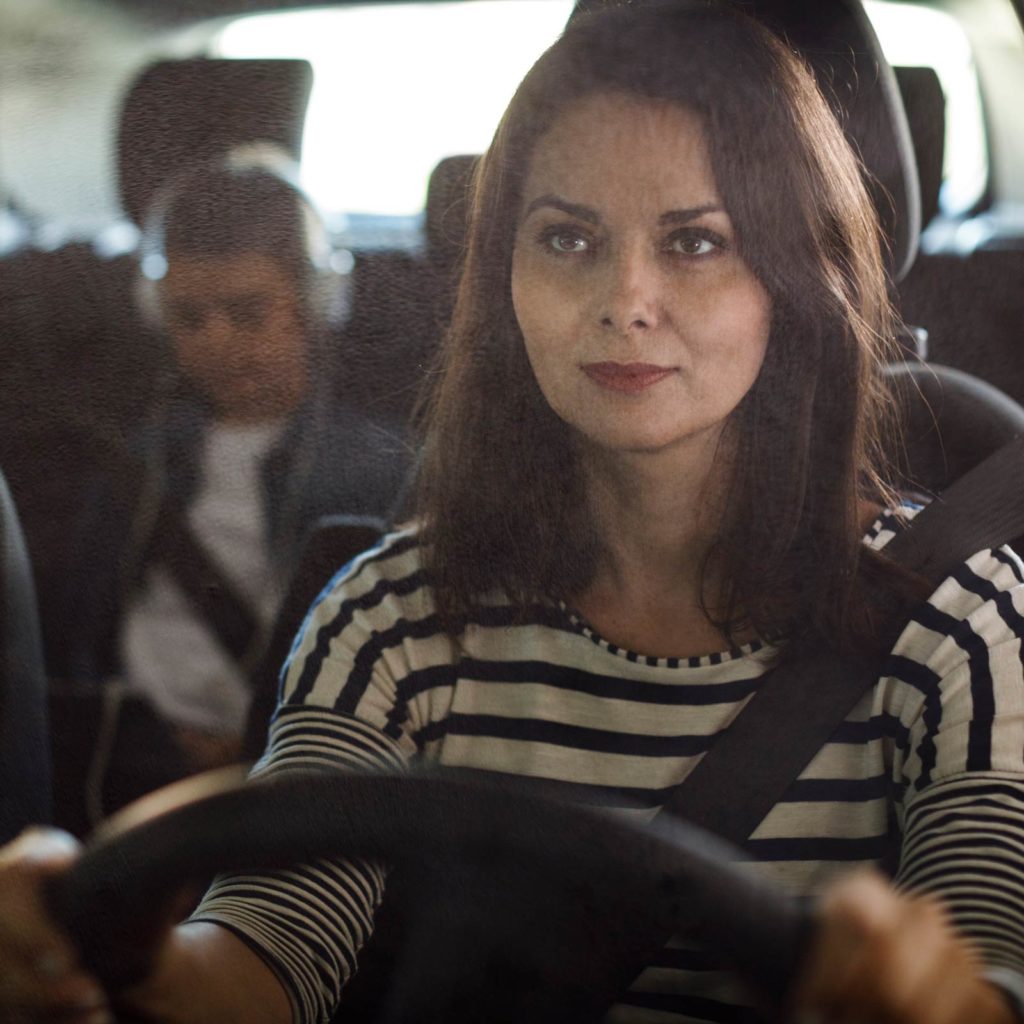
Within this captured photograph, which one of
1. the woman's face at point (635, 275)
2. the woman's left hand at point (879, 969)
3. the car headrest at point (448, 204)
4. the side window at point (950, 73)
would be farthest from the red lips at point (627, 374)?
the woman's left hand at point (879, 969)

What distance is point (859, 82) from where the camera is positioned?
0.76 m

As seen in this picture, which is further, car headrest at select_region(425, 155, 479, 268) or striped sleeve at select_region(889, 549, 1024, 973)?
car headrest at select_region(425, 155, 479, 268)

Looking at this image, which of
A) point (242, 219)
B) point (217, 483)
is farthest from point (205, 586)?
point (242, 219)

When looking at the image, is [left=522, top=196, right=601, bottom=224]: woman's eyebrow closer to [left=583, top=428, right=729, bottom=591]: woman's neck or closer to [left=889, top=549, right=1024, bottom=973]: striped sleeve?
[left=583, top=428, right=729, bottom=591]: woman's neck

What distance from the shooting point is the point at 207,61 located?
30.9 inches

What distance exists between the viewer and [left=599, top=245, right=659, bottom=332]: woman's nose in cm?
73

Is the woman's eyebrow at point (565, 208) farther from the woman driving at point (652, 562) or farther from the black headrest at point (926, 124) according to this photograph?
the black headrest at point (926, 124)

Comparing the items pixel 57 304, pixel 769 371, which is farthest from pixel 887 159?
pixel 57 304

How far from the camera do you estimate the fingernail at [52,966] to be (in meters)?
0.63

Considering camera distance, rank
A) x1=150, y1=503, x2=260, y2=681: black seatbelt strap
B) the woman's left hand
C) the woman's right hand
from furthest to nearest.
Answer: x1=150, y1=503, x2=260, y2=681: black seatbelt strap < the woman's right hand < the woman's left hand

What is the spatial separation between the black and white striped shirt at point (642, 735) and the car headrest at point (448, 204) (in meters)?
0.19

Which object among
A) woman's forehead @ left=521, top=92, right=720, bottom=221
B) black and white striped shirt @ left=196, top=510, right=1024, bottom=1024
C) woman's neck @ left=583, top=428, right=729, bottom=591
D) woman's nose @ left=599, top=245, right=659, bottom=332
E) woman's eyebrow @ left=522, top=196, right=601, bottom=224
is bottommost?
black and white striped shirt @ left=196, top=510, right=1024, bottom=1024

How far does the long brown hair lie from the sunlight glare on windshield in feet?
0.07

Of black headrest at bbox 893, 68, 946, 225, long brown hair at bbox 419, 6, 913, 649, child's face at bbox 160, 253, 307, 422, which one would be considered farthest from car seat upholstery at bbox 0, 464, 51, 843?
black headrest at bbox 893, 68, 946, 225
